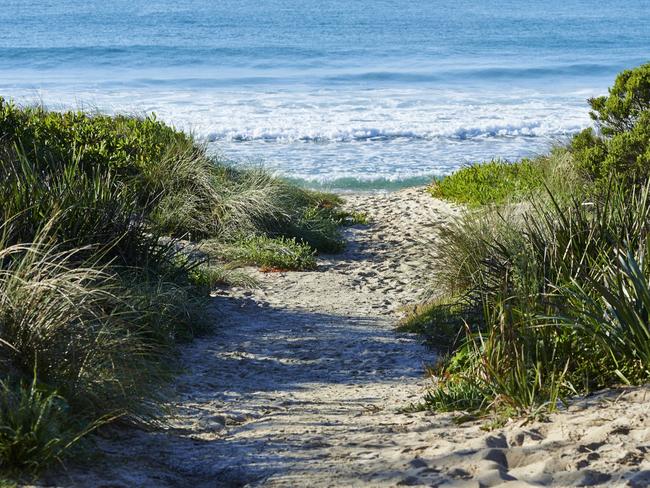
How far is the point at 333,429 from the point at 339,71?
109ft

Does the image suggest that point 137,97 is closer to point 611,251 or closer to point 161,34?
point 161,34

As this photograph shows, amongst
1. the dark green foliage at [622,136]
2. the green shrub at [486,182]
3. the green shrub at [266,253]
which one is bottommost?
the green shrub at [266,253]

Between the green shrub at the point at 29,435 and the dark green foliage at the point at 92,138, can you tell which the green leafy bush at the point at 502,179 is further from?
the green shrub at the point at 29,435

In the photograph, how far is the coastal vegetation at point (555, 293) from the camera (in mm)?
5059

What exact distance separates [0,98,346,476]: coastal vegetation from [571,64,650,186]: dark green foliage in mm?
3441

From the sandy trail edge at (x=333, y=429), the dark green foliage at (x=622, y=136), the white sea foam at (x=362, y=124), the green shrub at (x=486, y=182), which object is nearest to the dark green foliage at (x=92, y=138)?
the sandy trail edge at (x=333, y=429)

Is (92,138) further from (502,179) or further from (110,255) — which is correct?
(502,179)

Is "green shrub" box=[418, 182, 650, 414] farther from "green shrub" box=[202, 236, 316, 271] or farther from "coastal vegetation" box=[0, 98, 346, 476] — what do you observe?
"green shrub" box=[202, 236, 316, 271]

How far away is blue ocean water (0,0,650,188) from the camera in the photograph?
78.9ft

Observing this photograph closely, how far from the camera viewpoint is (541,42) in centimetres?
4631

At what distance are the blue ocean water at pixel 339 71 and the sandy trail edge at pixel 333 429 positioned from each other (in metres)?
7.28

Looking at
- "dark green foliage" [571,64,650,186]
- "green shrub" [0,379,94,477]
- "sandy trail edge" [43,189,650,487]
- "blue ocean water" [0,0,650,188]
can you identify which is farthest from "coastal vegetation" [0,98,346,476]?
"dark green foliage" [571,64,650,186]

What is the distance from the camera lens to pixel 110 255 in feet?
26.2

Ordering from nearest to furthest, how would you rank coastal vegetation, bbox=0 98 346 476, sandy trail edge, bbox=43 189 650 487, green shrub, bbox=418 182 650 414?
sandy trail edge, bbox=43 189 650 487 → coastal vegetation, bbox=0 98 346 476 → green shrub, bbox=418 182 650 414
